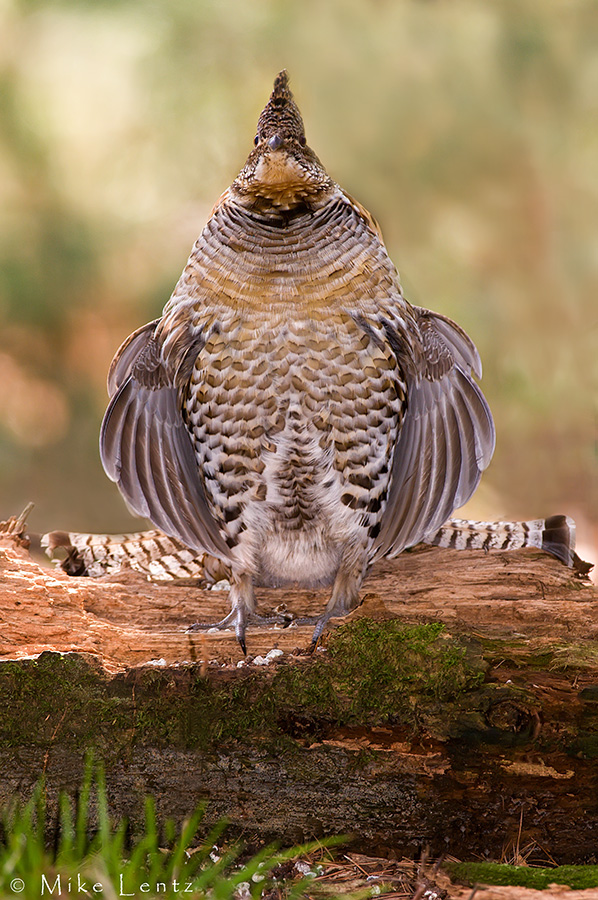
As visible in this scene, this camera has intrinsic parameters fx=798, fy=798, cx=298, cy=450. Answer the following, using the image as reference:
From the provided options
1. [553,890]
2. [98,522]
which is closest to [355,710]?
[553,890]

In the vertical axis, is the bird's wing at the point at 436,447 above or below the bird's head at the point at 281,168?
below

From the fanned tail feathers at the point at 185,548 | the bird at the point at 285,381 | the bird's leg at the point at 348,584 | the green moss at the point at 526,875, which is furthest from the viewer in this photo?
the fanned tail feathers at the point at 185,548

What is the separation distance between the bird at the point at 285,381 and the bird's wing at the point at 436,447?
0.03 ft

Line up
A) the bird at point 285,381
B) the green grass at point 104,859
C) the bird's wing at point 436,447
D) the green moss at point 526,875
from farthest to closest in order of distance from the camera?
the bird's wing at point 436,447 < the bird at point 285,381 < the green moss at point 526,875 < the green grass at point 104,859

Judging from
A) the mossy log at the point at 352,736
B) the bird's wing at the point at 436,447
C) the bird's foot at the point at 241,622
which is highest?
the bird's wing at the point at 436,447

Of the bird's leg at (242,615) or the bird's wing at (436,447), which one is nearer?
the bird's leg at (242,615)

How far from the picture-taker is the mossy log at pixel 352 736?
2.23m

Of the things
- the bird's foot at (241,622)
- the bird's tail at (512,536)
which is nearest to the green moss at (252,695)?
the bird's foot at (241,622)

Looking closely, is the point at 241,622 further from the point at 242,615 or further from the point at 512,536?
the point at 512,536

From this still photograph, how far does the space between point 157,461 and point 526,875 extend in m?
2.08

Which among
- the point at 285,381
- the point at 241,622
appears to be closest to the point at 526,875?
the point at 241,622

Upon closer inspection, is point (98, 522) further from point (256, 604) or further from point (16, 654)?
point (16, 654)

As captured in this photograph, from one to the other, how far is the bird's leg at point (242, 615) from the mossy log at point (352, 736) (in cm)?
37

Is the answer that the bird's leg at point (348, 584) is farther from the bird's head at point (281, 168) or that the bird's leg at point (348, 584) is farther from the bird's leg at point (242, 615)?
the bird's head at point (281, 168)
